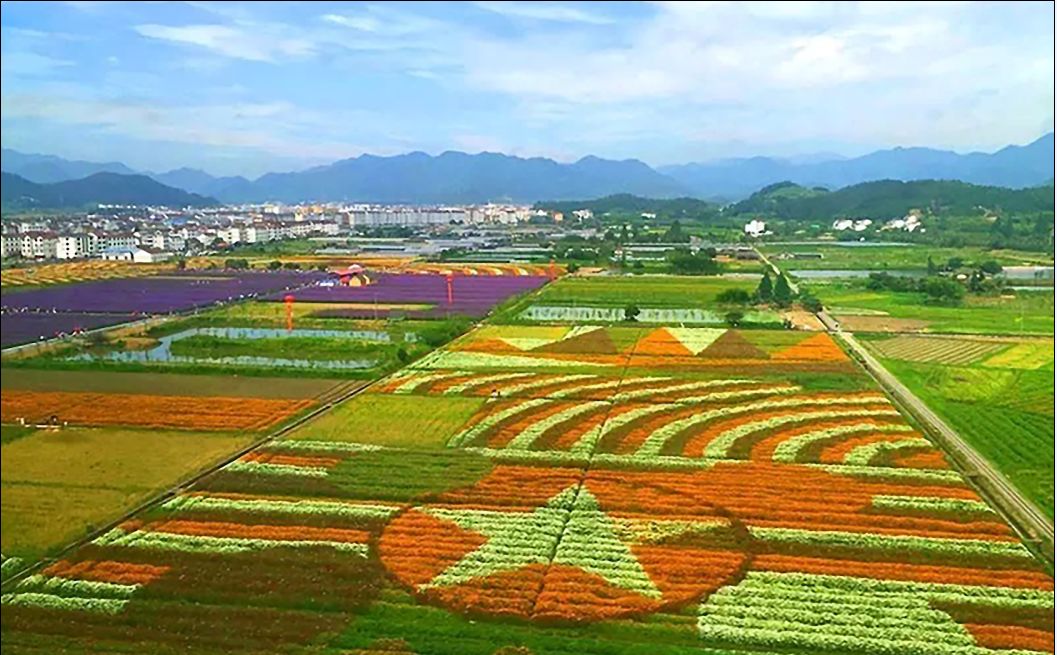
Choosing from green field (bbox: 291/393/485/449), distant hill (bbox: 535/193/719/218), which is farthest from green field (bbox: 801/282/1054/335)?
distant hill (bbox: 535/193/719/218)

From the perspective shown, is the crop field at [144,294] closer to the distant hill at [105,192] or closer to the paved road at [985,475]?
the distant hill at [105,192]

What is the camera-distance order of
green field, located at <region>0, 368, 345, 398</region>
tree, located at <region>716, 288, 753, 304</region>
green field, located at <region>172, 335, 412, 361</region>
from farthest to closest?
tree, located at <region>716, 288, 753, 304</region>
green field, located at <region>172, 335, 412, 361</region>
green field, located at <region>0, 368, 345, 398</region>

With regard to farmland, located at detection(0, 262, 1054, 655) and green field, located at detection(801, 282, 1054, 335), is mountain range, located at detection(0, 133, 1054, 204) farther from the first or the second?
farmland, located at detection(0, 262, 1054, 655)

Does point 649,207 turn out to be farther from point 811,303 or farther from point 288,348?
point 288,348

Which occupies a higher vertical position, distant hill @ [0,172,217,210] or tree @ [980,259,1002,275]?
distant hill @ [0,172,217,210]

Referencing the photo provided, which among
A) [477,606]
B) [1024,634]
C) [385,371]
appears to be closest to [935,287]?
[385,371]

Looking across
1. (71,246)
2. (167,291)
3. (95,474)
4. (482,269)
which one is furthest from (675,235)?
(95,474)

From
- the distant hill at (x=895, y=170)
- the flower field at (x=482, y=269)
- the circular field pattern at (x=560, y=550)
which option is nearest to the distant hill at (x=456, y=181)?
the distant hill at (x=895, y=170)
